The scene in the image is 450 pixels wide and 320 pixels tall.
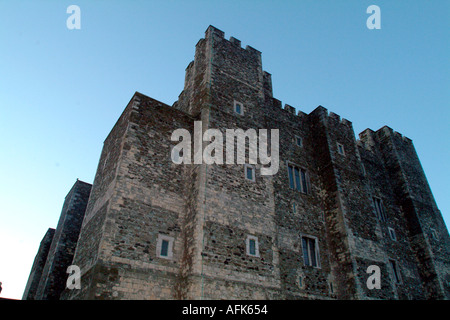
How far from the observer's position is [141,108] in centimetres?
1573

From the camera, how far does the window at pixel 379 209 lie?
21.6 meters

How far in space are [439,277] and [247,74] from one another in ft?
52.7

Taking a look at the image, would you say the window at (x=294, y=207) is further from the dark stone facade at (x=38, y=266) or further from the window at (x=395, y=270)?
the dark stone facade at (x=38, y=266)

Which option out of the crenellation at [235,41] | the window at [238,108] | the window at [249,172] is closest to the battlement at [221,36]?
the crenellation at [235,41]

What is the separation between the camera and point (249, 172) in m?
16.0

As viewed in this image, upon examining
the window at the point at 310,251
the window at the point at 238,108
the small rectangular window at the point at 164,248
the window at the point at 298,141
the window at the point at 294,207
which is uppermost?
the window at the point at 298,141

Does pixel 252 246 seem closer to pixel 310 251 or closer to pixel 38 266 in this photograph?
pixel 310 251

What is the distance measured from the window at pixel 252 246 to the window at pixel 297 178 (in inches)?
204

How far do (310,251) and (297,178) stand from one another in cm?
410

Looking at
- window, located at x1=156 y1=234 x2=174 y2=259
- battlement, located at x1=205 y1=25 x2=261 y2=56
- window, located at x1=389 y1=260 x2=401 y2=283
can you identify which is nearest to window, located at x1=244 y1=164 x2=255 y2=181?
window, located at x1=156 y1=234 x2=174 y2=259

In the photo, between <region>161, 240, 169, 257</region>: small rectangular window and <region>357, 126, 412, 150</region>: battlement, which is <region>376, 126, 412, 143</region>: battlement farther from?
<region>161, 240, 169, 257</region>: small rectangular window

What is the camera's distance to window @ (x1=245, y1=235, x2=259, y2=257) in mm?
13828
